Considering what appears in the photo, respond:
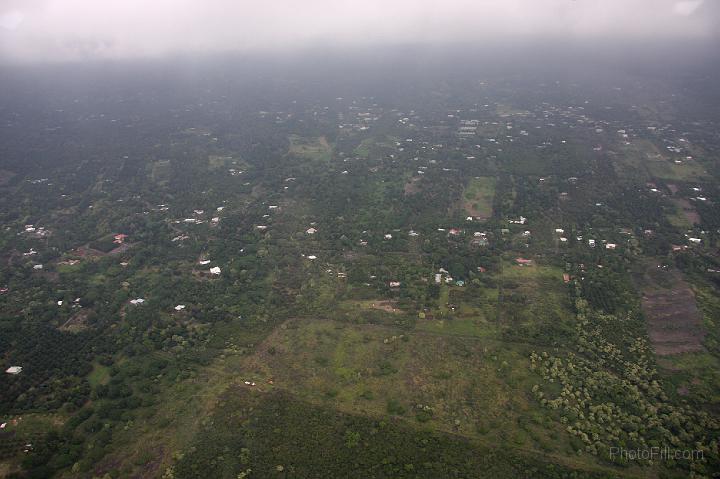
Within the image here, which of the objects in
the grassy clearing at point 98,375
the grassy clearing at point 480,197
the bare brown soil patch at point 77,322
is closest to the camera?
the grassy clearing at point 98,375

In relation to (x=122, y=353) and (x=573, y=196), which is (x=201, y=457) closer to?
(x=122, y=353)

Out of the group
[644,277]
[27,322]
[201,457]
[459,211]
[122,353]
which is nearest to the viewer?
[201,457]

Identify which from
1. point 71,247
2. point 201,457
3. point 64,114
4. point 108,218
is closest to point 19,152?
point 64,114

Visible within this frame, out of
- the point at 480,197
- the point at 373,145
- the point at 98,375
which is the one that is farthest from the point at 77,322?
the point at 373,145

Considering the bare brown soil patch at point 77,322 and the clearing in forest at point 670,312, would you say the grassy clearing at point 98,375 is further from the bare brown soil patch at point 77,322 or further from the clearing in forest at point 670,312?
the clearing in forest at point 670,312

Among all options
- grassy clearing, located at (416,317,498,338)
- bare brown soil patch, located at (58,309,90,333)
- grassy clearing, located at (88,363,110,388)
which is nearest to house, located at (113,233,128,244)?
bare brown soil patch, located at (58,309,90,333)

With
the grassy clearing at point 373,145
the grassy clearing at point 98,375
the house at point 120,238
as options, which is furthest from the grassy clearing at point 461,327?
the grassy clearing at point 373,145

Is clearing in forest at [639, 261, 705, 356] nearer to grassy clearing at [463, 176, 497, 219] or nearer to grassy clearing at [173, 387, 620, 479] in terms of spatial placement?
grassy clearing at [173, 387, 620, 479]

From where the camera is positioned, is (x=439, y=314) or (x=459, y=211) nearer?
(x=439, y=314)

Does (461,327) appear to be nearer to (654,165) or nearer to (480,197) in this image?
(480,197)
